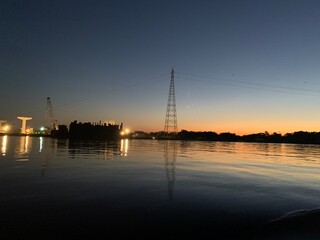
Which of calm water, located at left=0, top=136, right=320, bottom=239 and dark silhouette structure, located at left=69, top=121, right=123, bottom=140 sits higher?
dark silhouette structure, located at left=69, top=121, right=123, bottom=140

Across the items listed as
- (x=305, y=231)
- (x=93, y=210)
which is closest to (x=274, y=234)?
(x=305, y=231)

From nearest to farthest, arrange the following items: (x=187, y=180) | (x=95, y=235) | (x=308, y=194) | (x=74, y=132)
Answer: (x=95, y=235) → (x=308, y=194) → (x=187, y=180) → (x=74, y=132)

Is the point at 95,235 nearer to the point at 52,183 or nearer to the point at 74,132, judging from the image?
the point at 52,183

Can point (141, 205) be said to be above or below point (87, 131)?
below

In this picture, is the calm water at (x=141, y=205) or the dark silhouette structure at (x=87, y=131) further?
the dark silhouette structure at (x=87, y=131)

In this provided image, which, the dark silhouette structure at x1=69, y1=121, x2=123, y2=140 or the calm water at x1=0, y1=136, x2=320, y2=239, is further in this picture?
the dark silhouette structure at x1=69, y1=121, x2=123, y2=140

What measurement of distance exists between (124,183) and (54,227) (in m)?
8.84

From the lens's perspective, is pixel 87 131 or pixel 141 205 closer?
pixel 141 205

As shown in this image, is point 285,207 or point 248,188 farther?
point 248,188

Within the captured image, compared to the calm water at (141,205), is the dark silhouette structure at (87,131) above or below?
above

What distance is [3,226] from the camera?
8.95 m

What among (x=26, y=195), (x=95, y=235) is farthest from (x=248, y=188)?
(x=26, y=195)

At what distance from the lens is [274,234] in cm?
911

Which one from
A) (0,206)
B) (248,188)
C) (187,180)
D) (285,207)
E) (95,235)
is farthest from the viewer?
(187,180)
